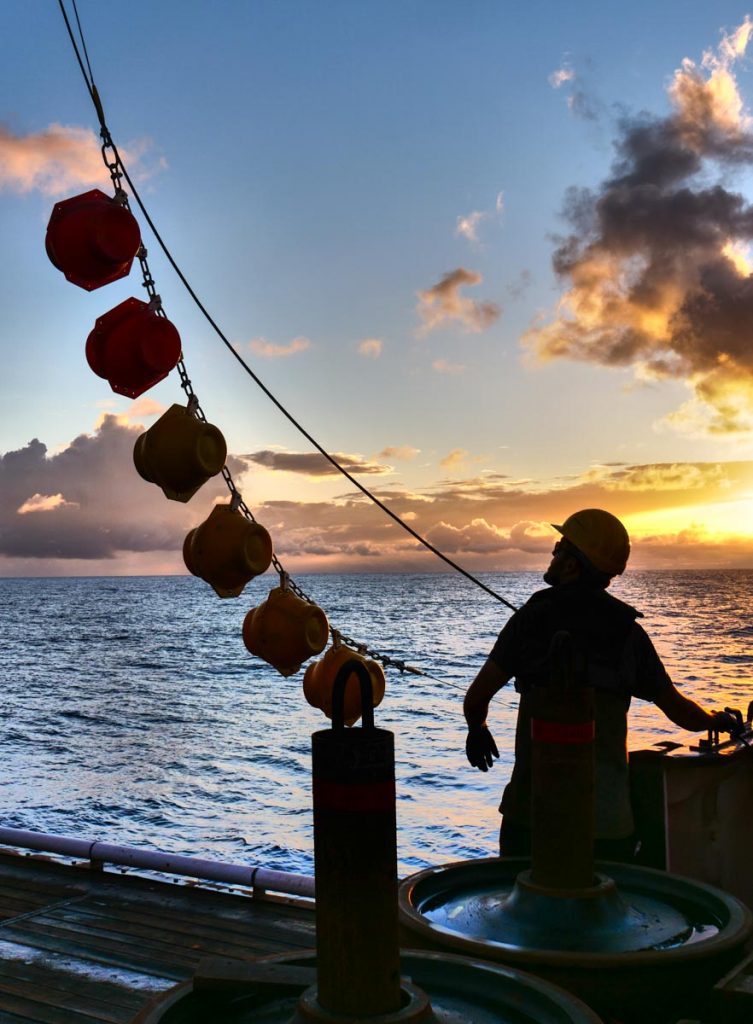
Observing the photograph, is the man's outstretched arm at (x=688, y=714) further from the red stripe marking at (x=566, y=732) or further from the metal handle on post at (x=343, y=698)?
the metal handle on post at (x=343, y=698)

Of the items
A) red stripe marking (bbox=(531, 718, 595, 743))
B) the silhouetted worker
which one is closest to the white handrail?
the silhouetted worker

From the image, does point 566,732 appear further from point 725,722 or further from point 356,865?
point 725,722

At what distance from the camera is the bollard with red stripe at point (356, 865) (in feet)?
7.23

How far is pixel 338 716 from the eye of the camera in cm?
232

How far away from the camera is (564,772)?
10.1ft

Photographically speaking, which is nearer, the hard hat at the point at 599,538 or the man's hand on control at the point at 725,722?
the hard hat at the point at 599,538

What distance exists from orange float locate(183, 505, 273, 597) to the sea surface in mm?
8853

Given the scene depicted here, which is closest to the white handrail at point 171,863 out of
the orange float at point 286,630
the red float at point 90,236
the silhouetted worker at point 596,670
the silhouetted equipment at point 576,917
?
the orange float at point 286,630

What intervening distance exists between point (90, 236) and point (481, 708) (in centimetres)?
288

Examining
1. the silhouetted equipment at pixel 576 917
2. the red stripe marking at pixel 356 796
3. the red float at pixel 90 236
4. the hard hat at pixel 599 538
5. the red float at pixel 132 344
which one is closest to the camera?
the red stripe marking at pixel 356 796

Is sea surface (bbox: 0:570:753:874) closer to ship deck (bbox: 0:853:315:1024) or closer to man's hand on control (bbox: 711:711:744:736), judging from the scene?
ship deck (bbox: 0:853:315:1024)

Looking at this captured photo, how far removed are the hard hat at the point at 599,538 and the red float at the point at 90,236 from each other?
2.54m

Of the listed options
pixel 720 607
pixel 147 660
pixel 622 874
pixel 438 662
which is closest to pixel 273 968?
pixel 622 874

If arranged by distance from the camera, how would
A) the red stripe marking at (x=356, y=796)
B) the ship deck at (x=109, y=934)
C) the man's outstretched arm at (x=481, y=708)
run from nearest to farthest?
the red stripe marking at (x=356, y=796)
the man's outstretched arm at (x=481, y=708)
the ship deck at (x=109, y=934)
